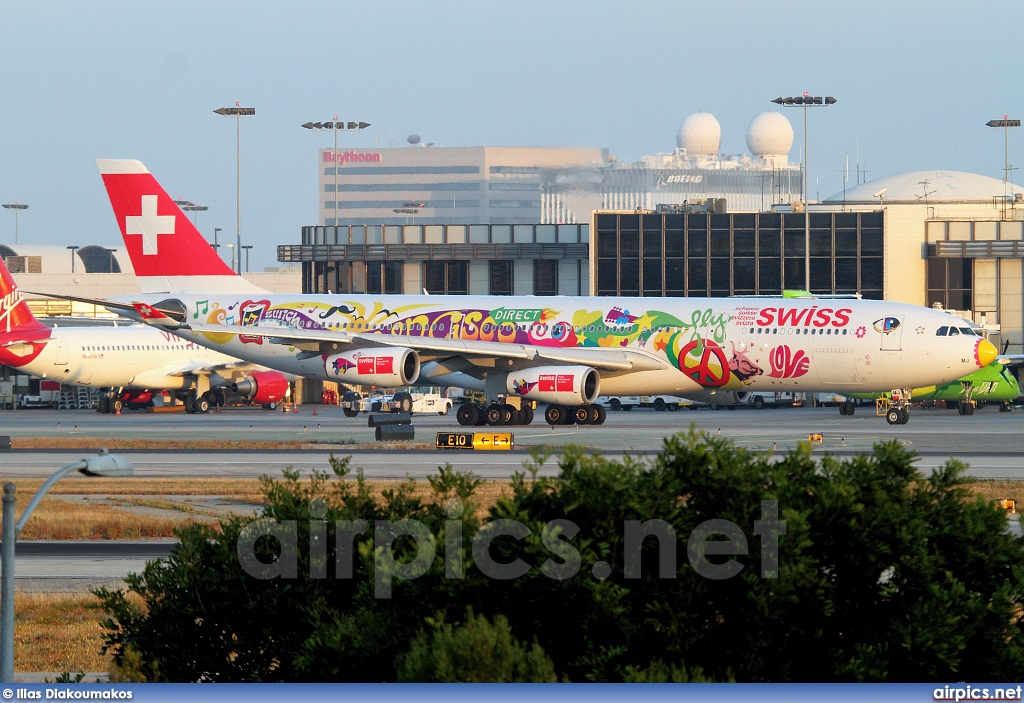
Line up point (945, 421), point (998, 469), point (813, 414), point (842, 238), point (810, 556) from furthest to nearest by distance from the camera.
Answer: point (842, 238) → point (813, 414) → point (945, 421) → point (998, 469) → point (810, 556)

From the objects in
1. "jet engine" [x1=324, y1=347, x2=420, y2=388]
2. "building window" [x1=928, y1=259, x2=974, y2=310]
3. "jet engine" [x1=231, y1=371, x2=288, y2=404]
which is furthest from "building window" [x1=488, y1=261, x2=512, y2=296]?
"jet engine" [x1=324, y1=347, x2=420, y2=388]

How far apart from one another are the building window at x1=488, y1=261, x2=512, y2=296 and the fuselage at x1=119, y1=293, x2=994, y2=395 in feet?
139

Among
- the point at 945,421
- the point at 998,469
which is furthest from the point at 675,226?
the point at 998,469

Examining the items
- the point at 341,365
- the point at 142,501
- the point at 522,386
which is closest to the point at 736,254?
the point at 522,386

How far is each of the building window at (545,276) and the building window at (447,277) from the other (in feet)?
16.7

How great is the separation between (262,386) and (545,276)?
2539 cm

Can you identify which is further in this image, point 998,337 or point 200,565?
point 998,337

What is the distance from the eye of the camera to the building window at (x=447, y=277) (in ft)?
325

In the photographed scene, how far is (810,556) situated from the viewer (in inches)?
434

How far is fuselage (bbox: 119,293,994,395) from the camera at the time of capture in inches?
1948

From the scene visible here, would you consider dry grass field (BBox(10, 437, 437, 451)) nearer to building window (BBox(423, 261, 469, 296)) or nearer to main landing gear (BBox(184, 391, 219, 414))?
main landing gear (BBox(184, 391, 219, 414))

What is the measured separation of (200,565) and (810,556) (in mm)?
5515

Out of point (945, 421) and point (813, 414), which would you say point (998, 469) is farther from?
point (813, 414)

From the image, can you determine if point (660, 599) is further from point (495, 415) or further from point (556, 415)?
point (556, 415)
